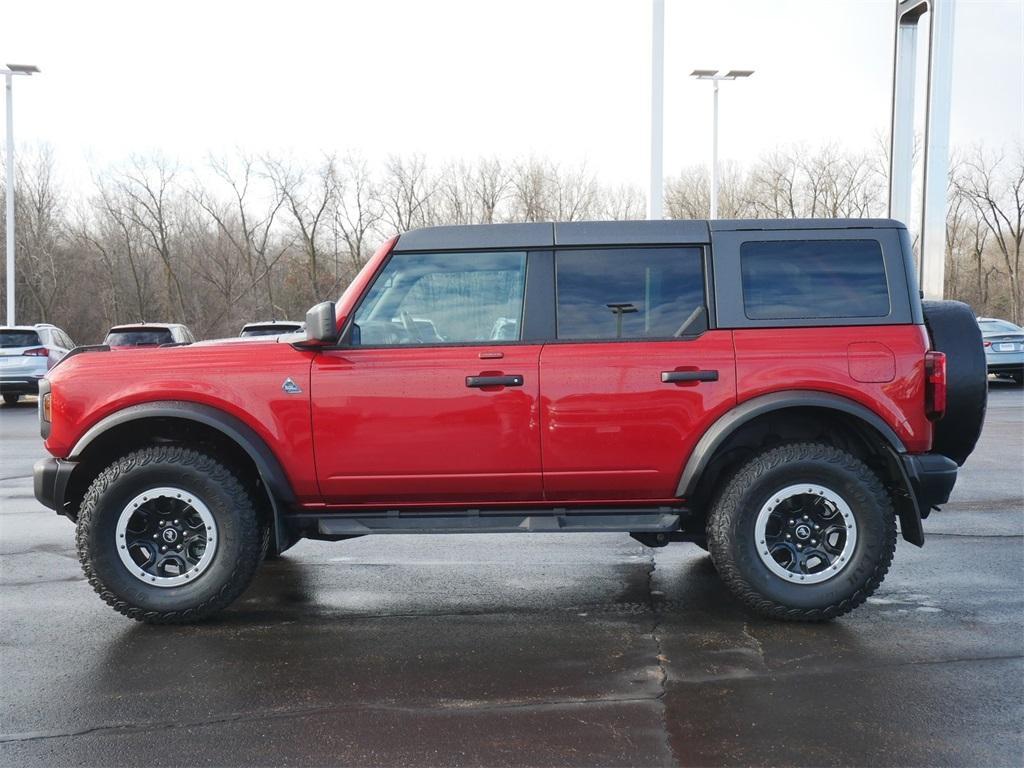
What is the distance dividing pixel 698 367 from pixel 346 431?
6.12 feet

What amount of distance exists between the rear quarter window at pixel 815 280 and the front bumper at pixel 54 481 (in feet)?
12.2

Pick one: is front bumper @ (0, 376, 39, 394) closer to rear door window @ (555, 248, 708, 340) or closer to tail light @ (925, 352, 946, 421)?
rear door window @ (555, 248, 708, 340)

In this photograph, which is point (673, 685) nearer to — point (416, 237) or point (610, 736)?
point (610, 736)

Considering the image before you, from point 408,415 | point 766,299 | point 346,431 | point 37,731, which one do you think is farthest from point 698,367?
point 37,731

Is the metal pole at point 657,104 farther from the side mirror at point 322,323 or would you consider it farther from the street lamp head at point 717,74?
the side mirror at point 322,323

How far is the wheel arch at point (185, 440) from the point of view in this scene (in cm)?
463

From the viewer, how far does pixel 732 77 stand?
2456 cm

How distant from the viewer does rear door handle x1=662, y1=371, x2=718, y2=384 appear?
461 centimetres

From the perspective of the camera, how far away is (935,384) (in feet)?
15.1

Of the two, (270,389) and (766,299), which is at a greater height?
Answer: (766,299)

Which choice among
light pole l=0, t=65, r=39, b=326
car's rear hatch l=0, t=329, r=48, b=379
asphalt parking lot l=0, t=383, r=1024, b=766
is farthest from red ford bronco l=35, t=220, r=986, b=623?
light pole l=0, t=65, r=39, b=326

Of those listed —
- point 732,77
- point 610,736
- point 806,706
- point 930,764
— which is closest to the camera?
point 930,764

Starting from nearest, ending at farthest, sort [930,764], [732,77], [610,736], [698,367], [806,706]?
[930,764], [610,736], [806,706], [698,367], [732,77]

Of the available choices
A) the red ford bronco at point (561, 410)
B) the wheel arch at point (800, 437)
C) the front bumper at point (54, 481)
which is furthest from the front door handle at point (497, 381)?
the front bumper at point (54, 481)
